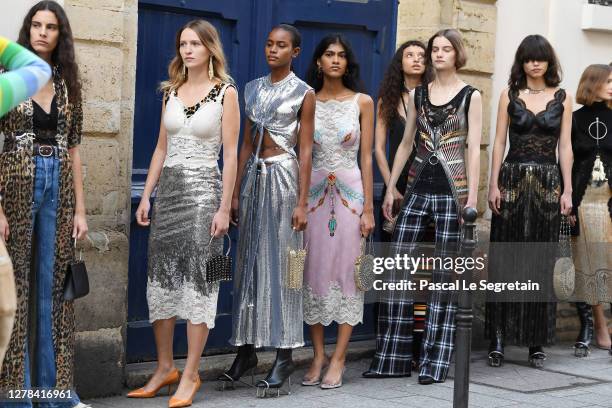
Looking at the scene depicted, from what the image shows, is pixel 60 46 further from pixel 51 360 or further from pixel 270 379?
pixel 270 379

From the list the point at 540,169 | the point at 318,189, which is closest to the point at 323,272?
the point at 318,189

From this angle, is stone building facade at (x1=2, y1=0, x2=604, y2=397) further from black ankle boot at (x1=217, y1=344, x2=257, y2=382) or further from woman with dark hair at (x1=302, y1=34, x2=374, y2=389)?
woman with dark hair at (x1=302, y1=34, x2=374, y2=389)

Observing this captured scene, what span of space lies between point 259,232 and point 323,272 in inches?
23.4

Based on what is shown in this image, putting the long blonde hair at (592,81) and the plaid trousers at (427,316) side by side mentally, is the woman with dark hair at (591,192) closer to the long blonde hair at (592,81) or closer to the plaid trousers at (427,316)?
the long blonde hair at (592,81)

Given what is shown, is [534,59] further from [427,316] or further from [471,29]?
[427,316]

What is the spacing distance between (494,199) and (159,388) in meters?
2.78

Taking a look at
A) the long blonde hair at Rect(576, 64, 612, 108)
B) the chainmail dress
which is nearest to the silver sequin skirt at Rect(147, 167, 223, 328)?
the chainmail dress

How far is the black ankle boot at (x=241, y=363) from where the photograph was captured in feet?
25.6

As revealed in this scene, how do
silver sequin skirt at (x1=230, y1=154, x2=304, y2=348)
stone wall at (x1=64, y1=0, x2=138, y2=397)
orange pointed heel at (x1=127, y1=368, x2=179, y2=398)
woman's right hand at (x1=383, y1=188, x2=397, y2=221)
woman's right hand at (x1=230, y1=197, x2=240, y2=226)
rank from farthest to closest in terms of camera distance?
1. woman's right hand at (x1=383, y1=188, x2=397, y2=221)
2. woman's right hand at (x1=230, y1=197, x2=240, y2=226)
3. silver sequin skirt at (x1=230, y1=154, x2=304, y2=348)
4. orange pointed heel at (x1=127, y1=368, x2=179, y2=398)
5. stone wall at (x1=64, y1=0, x2=138, y2=397)

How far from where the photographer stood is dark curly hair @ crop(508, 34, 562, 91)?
29.0 ft

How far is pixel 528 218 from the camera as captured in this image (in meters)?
9.02

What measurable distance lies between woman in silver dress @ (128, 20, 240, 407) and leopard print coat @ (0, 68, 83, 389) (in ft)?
2.31

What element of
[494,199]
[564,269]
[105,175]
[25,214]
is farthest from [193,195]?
[564,269]

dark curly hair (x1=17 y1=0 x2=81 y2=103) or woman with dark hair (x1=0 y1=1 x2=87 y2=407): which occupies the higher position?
dark curly hair (x1=17 y1=0 x2=81 y2=103)
